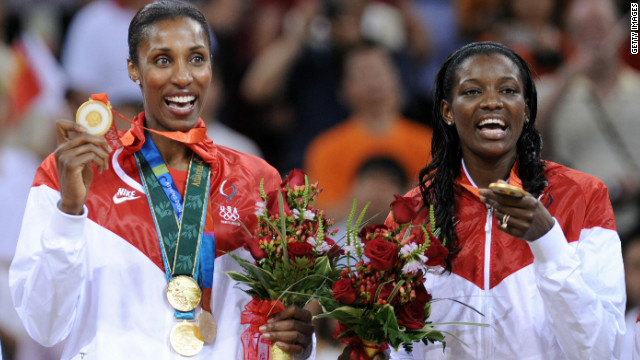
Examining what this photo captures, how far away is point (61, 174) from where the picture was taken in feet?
10.00

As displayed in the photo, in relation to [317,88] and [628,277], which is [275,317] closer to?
[628,277]

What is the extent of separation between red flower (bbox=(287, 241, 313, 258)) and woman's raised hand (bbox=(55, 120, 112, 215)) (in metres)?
0.71

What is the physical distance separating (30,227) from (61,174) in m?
0.29

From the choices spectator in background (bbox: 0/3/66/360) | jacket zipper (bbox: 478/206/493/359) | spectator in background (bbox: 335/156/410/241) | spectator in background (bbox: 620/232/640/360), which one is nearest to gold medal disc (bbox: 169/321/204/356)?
jacket zipper (bbox: 478/206/493/359)

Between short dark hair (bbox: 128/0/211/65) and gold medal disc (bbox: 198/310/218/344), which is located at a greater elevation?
short dark hair (bbox: 128/0/211/65)

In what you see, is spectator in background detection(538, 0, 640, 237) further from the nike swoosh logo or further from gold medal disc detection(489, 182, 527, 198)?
the nike swoosh logo

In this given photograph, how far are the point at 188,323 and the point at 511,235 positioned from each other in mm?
1229

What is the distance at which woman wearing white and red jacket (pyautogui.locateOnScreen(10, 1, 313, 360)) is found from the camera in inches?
122

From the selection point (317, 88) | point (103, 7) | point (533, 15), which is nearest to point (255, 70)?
point (317, 88)

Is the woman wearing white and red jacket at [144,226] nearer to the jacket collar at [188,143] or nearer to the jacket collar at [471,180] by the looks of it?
the jacket collar at [188,143]

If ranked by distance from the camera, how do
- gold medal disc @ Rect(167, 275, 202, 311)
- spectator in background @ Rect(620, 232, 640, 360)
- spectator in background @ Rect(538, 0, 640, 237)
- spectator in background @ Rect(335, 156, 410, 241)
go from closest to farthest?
gold medal disc @ Rect(167, 275, 202, 311), spectator in background @ Rect(620, 232, 640, 360), spectator in background @ Rect(335, 156, 410, 241), spectator in background @ Rect(538, 0, 640, 237)

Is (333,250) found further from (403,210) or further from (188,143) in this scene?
(188,143)

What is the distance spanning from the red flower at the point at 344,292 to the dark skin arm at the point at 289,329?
0.59 ft

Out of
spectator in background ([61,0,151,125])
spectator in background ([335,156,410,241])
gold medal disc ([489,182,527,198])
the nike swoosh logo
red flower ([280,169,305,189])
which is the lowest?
gold medal disc ([489,182,527,198])
